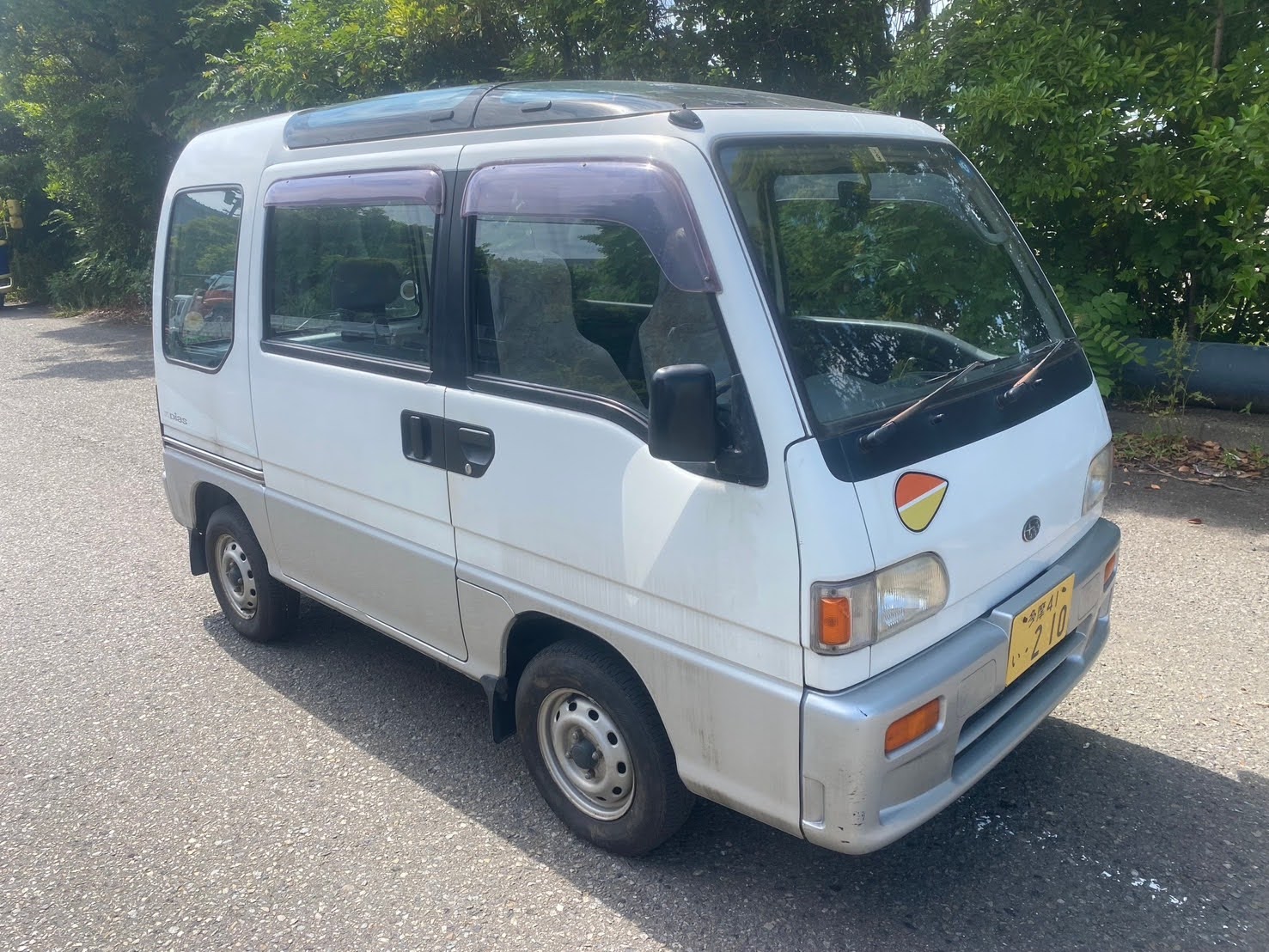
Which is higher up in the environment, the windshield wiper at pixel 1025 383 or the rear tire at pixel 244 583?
the windshield wiper at pixel 1025 383

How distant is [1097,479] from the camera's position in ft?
→ 10.7

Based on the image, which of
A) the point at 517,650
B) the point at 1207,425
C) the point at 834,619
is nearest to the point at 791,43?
the point at 1207,425

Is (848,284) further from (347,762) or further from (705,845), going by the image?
(347,762)

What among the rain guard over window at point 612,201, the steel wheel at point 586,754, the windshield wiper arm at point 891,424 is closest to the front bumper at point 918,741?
the windshield wiper arm at point 891,424

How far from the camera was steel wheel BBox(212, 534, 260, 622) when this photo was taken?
15.1ft

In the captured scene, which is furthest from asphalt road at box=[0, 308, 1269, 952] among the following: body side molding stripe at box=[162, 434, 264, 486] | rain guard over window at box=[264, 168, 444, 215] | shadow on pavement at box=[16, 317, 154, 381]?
shadow on pavement at box=[16, 317, 154, 381]

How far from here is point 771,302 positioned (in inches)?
98.2

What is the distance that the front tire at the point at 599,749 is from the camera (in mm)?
2867

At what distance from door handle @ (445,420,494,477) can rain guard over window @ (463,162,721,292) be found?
634 mm

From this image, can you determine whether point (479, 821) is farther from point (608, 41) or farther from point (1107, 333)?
point (608, 41)

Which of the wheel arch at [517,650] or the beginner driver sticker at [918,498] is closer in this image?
the beginner driver sticker at [918,498]

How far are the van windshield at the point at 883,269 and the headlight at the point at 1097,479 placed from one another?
1.27ft

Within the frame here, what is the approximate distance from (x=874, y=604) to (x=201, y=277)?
338cm

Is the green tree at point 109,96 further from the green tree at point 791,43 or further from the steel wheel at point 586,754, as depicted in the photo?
the steel wheel at point 586,754
